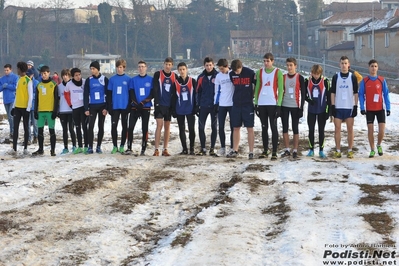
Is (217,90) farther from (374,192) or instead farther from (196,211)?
(196,211)

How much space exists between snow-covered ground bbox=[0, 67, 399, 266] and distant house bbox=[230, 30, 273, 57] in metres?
100

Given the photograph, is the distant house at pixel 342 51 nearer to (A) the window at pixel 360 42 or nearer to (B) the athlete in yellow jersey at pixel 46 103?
(A) the window at pixel 360 42

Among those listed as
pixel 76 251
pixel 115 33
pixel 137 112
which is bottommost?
pixel 76 251

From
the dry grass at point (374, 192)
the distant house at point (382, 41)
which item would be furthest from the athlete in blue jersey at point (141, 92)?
the distant house at point (382, 41)

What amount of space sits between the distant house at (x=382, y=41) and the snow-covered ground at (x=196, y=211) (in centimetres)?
6171

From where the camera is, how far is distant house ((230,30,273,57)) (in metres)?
112

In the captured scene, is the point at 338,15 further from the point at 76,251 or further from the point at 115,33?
the point at 76,251

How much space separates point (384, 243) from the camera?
22.8ft

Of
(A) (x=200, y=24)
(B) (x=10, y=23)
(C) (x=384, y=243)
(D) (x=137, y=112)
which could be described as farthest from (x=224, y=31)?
(C) (x=384, y=243)

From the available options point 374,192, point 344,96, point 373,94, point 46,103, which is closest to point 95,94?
point 46,103

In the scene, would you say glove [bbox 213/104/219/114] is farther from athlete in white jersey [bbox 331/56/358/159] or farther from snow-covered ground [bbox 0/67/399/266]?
athlete in white jersey [bbox 331/56/358/159]

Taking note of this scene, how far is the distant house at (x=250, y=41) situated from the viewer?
112m

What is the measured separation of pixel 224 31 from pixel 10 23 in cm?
3497

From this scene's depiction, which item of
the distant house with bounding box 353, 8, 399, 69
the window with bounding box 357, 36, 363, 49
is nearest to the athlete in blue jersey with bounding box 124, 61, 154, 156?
the distant house with bounding box 353, 8, 399, 69
